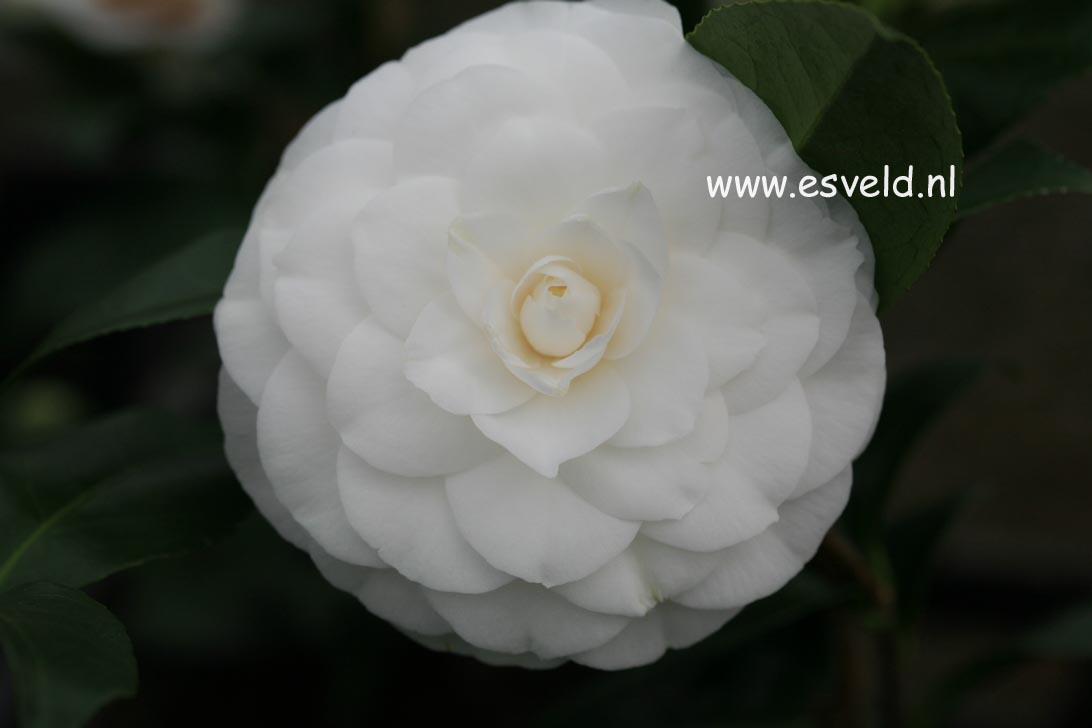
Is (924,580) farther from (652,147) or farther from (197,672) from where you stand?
(197,672)

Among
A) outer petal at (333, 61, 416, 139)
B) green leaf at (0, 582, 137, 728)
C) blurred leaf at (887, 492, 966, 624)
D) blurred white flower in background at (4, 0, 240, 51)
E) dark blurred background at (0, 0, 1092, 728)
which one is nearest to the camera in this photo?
green leaf at (0, 582, 137, 728)

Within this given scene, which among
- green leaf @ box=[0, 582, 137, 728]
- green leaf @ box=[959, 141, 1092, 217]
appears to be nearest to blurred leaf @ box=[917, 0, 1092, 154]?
green leaf @ box=[959, 141, 1092, 217]

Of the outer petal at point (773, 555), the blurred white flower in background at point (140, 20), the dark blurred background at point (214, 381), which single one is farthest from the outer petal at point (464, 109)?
the blurred white flower in background at point (140, 20)

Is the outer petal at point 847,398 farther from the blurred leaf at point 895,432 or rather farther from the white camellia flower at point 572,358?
the blurred leaf at point 895,432

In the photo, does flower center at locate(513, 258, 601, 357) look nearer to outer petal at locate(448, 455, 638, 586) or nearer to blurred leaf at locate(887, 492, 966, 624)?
outer petal at locate(448, 455, 638, 586)

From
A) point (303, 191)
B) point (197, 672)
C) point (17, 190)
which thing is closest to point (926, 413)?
point (303, 191)

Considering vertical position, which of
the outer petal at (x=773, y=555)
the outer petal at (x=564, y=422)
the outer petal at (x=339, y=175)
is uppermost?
the outer petal at (x=339, y=175)
